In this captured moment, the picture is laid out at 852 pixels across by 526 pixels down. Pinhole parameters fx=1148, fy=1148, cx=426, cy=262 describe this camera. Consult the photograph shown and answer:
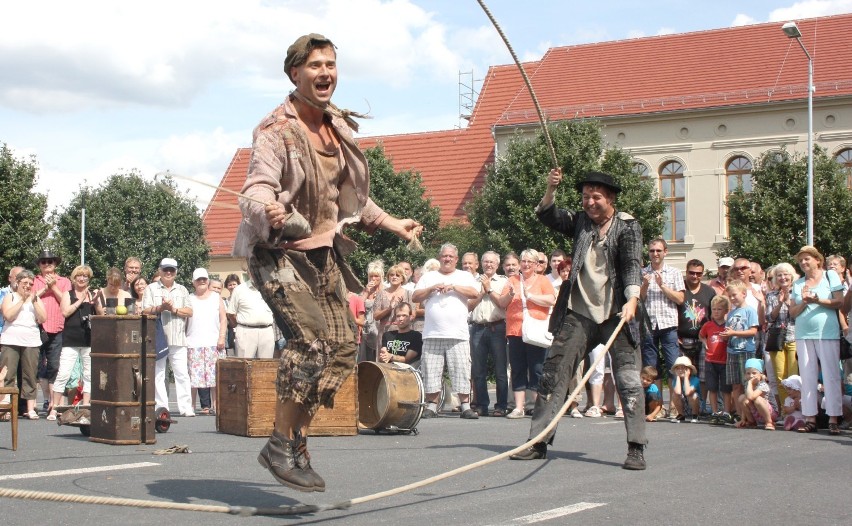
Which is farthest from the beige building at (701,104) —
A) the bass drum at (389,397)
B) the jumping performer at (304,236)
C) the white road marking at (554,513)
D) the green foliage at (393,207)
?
the white road marking at (554,513)

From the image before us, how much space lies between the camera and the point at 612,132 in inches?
2005

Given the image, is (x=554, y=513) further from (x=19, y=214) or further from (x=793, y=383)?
(x=19, y=214)

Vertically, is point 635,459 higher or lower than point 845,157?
lower

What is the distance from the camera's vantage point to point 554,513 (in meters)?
6.29

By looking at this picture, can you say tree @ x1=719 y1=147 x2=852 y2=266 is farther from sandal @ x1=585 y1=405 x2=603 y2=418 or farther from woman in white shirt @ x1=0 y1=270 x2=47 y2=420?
woman in white shirt @ x1=0 y1=270 x2=47 y2=420

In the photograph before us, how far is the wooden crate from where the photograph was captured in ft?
37.5

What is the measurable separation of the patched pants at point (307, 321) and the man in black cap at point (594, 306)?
2.96 meters

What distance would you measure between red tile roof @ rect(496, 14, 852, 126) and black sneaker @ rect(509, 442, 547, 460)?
125ft

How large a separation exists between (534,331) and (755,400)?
2.87 m

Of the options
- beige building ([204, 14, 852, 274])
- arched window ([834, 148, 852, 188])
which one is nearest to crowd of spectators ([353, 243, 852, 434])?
beige building ([204, 14, 852, 274])

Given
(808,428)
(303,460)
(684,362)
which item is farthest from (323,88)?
(684,362)

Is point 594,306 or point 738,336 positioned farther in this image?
point 738,336

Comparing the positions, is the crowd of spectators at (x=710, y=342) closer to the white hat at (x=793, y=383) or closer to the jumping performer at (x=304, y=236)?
the white hat at (x=793, y=383)

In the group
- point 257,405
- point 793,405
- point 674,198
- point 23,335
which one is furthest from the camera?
point 674,198
